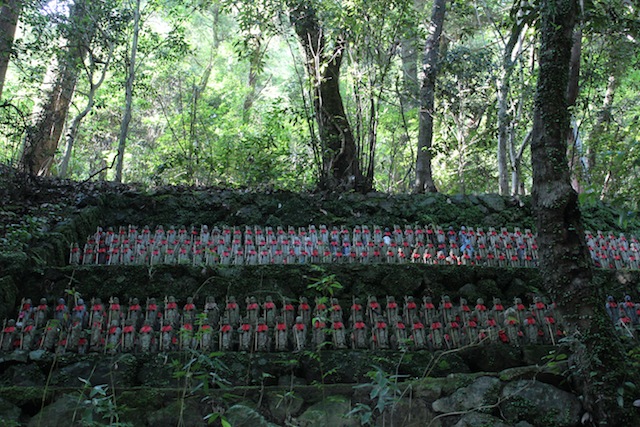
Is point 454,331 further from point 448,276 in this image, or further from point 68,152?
point 68,152

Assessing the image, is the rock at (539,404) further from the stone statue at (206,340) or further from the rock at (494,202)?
the rock at (494,202)

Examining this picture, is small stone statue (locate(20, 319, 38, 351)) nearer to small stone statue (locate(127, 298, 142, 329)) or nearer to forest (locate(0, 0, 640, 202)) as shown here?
small stone statue (locate(127, 298, 142, 329))

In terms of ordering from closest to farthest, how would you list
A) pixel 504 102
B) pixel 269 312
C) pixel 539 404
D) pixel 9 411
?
1. pixel 9 411
2. pixel 539 404
3. pixel 269 312
4. pixel 504 102

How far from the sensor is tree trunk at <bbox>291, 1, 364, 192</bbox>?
30.8 ft

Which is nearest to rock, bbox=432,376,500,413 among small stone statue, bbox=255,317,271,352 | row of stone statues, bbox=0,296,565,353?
row of stone statues, bbox=0,296,565,353

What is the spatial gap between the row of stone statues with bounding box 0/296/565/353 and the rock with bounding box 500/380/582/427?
2.44 ft

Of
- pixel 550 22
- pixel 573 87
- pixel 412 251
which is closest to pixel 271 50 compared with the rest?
pixel 573 87

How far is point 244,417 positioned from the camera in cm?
382

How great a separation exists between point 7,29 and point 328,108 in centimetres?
641

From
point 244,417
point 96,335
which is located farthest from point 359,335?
point 96,335

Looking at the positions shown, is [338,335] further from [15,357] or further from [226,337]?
[15,357]

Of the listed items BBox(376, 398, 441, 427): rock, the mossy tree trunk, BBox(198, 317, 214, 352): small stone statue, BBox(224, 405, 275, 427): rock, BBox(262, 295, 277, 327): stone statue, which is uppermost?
the mossy tree trunk

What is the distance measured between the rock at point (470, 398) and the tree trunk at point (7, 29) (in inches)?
368

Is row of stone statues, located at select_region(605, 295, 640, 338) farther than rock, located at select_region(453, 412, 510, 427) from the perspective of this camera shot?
Yes
